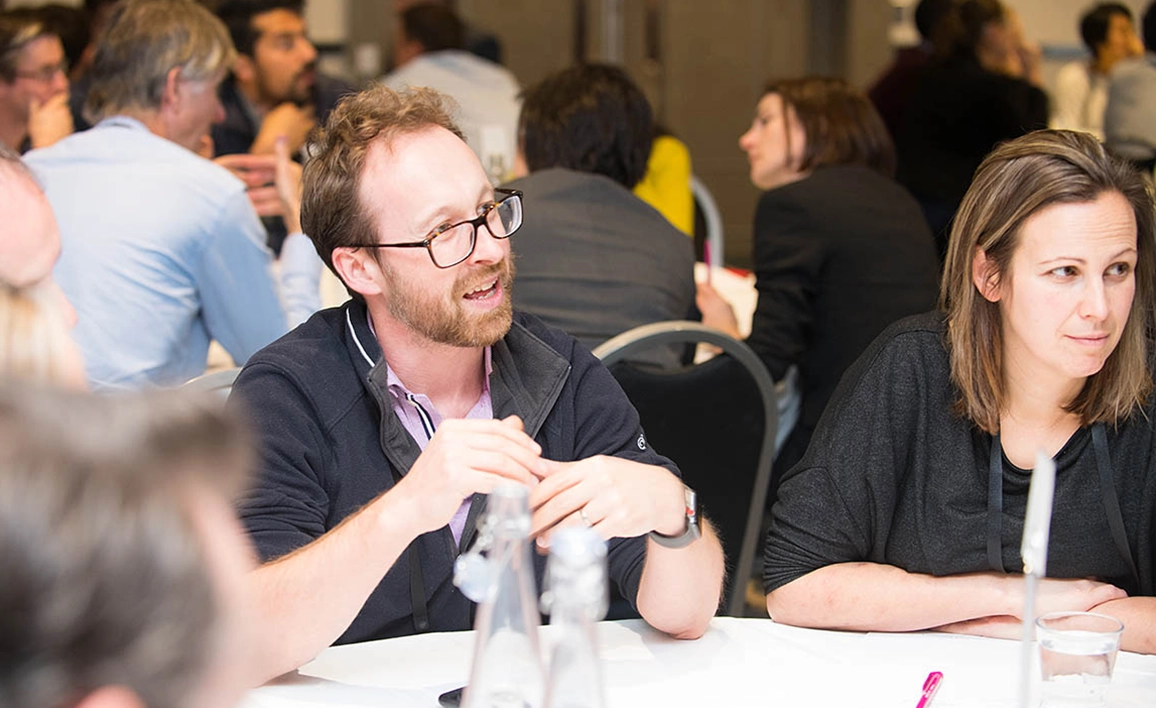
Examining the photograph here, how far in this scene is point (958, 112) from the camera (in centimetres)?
487

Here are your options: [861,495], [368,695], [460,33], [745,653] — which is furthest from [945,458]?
[460,33]

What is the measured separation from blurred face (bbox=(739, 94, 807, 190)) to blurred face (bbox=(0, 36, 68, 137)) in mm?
2204

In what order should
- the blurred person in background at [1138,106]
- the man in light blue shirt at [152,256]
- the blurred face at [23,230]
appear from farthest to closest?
the blurred person in background at [1138,106] < the man in light blue shirt at [152,256] < the blurred face at [23,230]

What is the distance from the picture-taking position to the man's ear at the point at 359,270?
5.97 feet

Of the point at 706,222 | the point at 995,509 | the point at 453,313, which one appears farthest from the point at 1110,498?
the point at 706,222

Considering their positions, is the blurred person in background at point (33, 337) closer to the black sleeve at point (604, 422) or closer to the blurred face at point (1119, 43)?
the black sleeve at point (604, 422)

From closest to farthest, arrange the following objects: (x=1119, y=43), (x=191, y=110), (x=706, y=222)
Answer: (x=191, y=110), (x=706, y=222), (x=1119, y=43)

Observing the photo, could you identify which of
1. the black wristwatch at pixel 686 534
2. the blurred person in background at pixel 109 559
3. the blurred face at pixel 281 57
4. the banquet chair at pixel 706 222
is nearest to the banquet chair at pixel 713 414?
the black wristwatch at pixel 686 534

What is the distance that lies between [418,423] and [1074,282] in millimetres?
898

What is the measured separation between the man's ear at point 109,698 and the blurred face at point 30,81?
397 cm

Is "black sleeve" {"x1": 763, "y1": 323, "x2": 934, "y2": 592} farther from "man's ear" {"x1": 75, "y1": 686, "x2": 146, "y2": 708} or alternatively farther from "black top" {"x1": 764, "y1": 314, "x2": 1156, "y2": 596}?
"man's ear" {"x1": 75, "y1": 686, "x2": 146, "y2": 708}

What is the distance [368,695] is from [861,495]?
0.75 m

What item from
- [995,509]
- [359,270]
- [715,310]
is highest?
[359,270]

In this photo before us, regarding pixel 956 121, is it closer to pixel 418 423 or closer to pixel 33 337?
pixel 418 423
